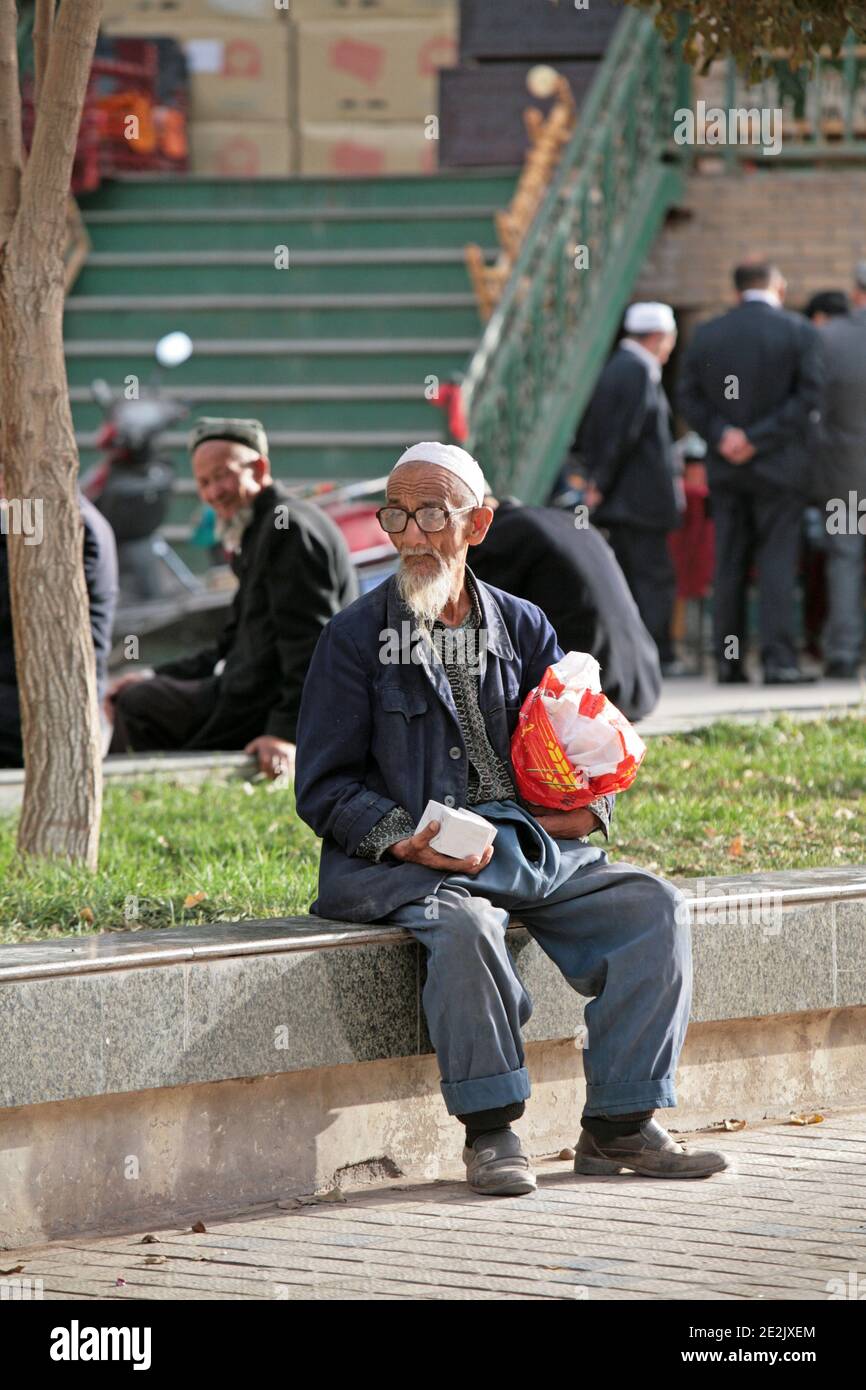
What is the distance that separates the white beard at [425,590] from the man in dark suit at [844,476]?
7.27 metres

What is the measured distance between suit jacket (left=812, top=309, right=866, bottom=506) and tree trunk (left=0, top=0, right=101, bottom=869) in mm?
6611

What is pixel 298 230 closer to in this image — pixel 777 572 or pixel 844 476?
pixel 844 476

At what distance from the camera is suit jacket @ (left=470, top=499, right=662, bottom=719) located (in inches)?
313

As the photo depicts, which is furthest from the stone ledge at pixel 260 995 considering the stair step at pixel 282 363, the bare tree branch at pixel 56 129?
the stair step at pixel 282 363

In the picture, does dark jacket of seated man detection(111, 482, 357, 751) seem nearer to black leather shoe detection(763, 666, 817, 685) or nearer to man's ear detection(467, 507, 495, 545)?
man's ear detection(467, 507, 495, 545)

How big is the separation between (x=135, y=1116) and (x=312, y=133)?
14737 millimetres

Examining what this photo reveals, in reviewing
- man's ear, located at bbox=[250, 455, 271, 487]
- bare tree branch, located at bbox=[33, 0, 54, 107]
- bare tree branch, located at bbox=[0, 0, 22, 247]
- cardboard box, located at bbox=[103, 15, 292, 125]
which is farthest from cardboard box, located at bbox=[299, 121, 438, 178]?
bare tree branch, located at bbox=[0, 0, 22, 247]

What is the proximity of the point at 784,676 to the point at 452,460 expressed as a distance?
6844 millimetres

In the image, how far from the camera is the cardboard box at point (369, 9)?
18750 millimetres

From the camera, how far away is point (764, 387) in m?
12.1

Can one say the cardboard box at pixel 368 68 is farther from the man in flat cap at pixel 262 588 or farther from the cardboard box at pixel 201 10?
the man in flat cap at pixel 262 588
